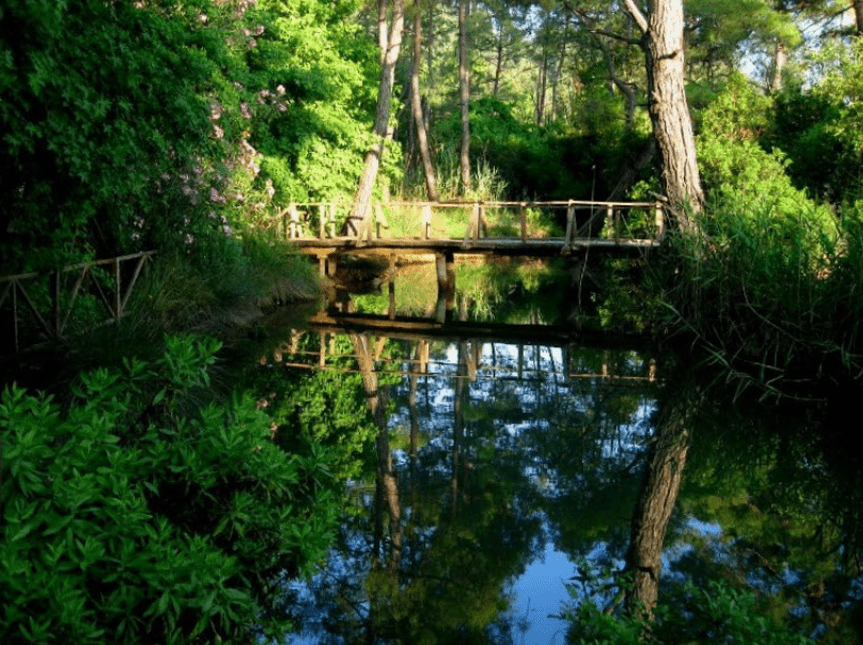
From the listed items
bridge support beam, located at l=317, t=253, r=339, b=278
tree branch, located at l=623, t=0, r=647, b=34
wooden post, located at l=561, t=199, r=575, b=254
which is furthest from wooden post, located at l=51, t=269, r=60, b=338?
bridge support beam, located at l=317, t=253, r=339, b=278

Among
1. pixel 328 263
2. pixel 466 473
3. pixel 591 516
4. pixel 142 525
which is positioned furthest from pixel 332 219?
pixel 142 525

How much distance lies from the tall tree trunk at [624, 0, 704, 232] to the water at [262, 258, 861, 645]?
2.69 metres

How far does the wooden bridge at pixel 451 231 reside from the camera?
53.0 ft

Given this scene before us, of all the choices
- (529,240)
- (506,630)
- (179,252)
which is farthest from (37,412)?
(529,240)

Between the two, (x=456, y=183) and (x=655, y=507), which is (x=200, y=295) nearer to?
(x=655, y=507)

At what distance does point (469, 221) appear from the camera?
63.9 ft

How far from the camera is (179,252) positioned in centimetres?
1219

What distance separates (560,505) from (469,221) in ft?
42.5

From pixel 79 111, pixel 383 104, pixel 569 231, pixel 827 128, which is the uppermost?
pixel 383 104

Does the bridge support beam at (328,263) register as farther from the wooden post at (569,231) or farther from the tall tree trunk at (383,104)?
the wooden post at (569,231)

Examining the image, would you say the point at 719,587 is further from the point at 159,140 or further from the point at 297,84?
the point at 297,84

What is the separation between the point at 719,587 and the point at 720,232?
7.98 m

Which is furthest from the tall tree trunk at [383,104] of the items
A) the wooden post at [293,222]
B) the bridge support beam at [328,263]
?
the wooden post at [293,222]

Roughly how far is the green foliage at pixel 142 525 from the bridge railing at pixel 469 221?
1022cm
